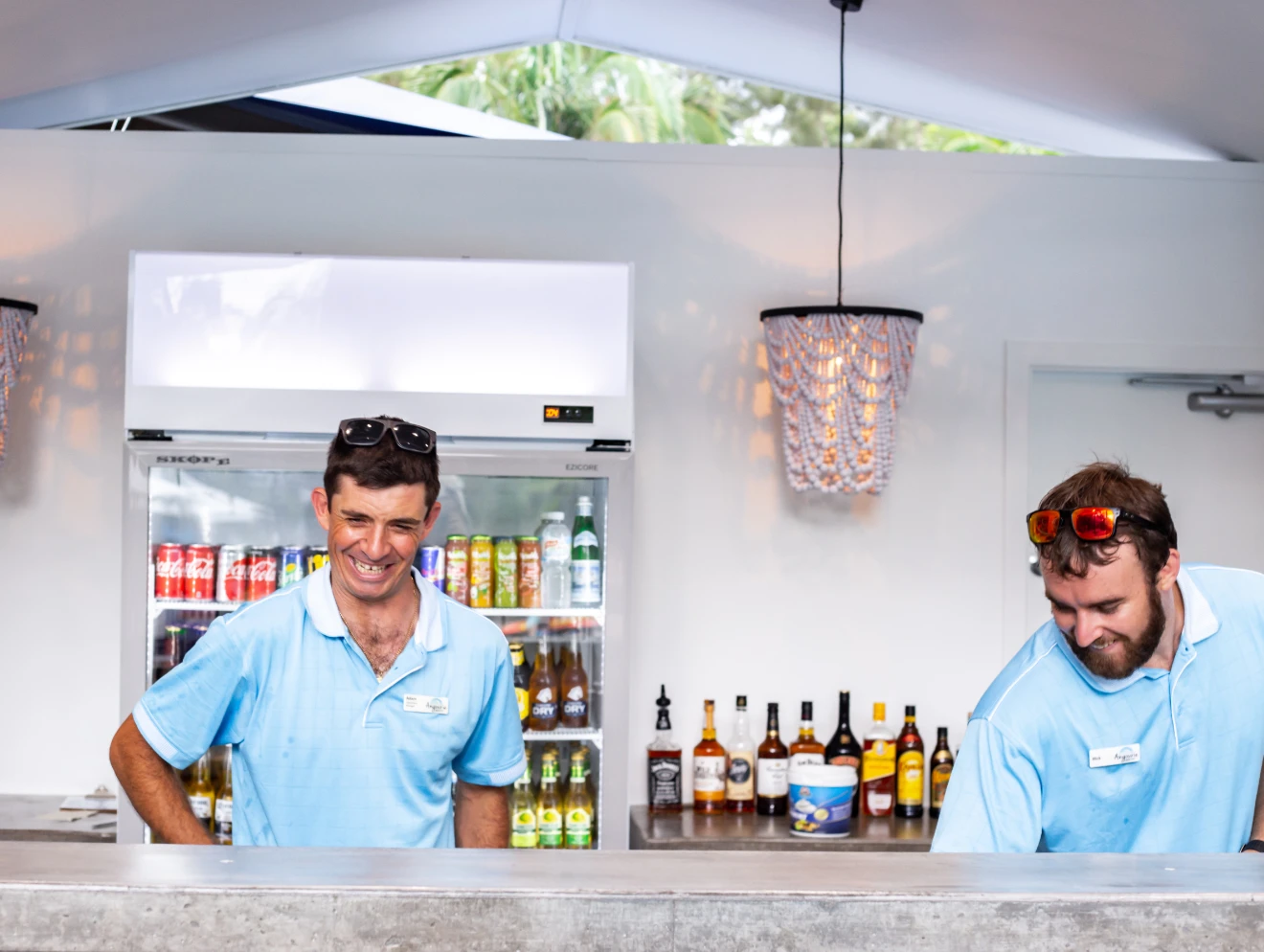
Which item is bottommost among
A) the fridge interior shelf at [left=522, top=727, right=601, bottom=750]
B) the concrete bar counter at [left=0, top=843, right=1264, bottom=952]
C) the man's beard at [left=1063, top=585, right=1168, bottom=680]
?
the fridge interior shelf at [left=522, top=727, right=601, bottom=750]

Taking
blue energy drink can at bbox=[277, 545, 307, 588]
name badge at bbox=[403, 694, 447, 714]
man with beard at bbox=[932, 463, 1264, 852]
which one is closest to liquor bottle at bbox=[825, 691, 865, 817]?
blue energy drink can at bbox=[277, 545, 307, 588]

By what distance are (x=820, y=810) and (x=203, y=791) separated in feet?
5.33

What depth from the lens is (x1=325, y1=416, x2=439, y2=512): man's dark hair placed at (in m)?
2.16

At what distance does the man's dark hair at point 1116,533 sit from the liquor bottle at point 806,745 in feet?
6.06

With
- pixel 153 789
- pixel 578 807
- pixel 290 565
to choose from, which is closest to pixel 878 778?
pixel 578 807

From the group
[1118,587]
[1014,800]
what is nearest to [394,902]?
[1014,800]

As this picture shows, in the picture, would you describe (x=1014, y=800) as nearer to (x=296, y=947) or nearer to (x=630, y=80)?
(x=296, y=947)

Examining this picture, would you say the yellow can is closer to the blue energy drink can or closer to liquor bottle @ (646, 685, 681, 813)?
the blue energy drink can

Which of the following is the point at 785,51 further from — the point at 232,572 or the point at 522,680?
the point at 232,572

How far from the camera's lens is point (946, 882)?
98 cm

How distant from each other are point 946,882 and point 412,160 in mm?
3340

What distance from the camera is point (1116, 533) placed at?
1940mm

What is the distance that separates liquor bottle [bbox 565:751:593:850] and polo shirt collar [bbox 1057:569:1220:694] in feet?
5.82

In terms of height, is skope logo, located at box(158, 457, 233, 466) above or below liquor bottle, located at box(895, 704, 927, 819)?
above
